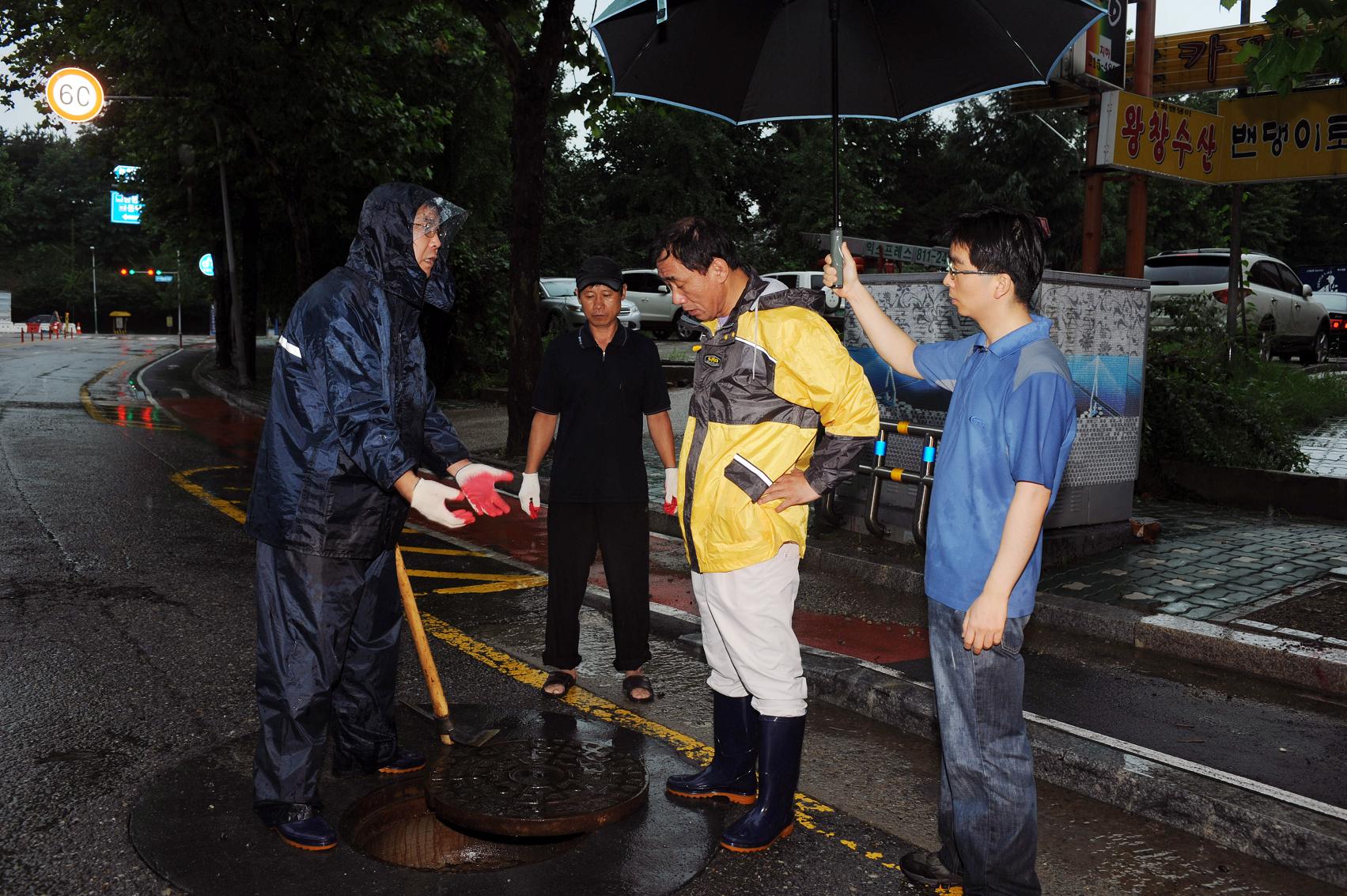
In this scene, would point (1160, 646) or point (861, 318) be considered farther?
point (1160, 646)

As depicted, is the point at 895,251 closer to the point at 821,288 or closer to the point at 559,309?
the point at 821,288

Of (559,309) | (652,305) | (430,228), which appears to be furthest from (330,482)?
(652,305)

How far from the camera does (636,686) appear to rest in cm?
506

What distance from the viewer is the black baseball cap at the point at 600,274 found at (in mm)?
4832

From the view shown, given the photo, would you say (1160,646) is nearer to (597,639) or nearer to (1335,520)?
(597,639)

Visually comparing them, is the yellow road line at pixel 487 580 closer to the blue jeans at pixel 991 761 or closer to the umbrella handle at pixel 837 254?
the umbrella handle at pixel 837 254

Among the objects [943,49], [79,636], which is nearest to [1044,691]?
[943,49]

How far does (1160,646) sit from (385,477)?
4.22 meters

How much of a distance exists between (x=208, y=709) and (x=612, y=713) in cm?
170

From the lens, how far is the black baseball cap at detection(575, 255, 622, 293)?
483 centimetres

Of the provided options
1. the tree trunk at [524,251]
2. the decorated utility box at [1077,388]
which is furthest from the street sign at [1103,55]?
the tree trunk at [524,251]

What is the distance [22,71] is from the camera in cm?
2658

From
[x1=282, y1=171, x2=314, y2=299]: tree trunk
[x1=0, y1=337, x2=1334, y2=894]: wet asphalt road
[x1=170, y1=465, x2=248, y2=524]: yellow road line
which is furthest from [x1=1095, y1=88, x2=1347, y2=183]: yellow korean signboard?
[x1=282, y1=171, x2=314, y2=299]: tree trunk

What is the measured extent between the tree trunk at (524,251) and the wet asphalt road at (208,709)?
3.50m
